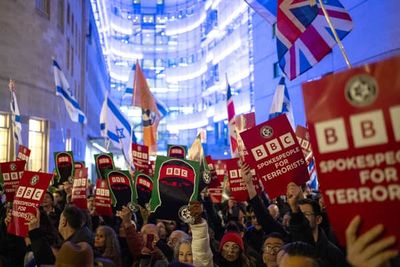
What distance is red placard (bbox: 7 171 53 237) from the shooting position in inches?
220

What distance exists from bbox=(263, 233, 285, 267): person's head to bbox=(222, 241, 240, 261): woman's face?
0.41 metres

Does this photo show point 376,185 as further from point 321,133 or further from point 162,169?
point 162,169

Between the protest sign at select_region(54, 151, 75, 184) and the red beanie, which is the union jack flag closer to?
the red beanie

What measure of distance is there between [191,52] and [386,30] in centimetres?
5534

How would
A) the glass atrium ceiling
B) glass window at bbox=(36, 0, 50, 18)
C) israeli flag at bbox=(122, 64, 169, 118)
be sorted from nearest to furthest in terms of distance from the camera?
1. israeli flag at bbox=(122, 64, 169, 118)
2. glass window at bbox=(36, 0, 50, 18)
3. the glass atrium ceiling

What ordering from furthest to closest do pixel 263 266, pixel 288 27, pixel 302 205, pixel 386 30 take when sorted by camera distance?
pixel 386 30
pixel 288 27
pixel 263 266
pixel 302 205

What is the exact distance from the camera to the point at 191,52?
73.0 m

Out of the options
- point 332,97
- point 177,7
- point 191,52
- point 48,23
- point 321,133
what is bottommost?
point 321,133

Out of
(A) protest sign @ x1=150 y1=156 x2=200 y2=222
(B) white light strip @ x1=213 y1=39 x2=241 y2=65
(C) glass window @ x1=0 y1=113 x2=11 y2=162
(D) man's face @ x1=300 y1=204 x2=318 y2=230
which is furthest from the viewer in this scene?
(B) white light strip @ x1=213 y1=39 x2=241 y2=65

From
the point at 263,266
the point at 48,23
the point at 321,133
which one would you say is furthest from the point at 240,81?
the point at 321,133

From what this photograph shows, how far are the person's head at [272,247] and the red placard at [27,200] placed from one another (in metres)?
2.59

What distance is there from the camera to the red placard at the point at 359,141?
6.62 ft

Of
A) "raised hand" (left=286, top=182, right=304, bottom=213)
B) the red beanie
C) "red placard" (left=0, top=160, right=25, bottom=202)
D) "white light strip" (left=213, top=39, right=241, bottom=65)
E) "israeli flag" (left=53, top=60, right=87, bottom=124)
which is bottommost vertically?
the red beanie

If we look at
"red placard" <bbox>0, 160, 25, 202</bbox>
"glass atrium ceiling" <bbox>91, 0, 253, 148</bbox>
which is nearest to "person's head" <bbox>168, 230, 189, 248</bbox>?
"red placard" <bbox>0, 160, 25, 202</bbox>
